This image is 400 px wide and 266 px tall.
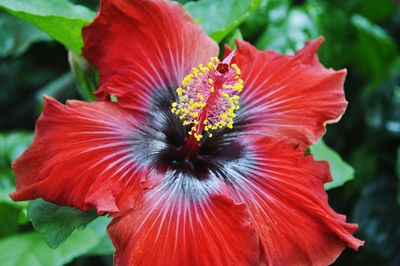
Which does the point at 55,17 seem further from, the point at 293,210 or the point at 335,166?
the point at 335,166

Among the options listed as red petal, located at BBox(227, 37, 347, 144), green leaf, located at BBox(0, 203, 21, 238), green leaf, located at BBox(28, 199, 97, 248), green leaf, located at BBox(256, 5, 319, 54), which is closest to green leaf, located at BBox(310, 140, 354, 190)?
red petal, located at BBox(227, 37, 347, 144)

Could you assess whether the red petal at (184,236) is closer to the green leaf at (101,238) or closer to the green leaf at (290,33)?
the green leaf at (101,238)

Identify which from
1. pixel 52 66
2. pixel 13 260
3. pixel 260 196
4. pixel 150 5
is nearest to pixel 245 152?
pixel 260 196

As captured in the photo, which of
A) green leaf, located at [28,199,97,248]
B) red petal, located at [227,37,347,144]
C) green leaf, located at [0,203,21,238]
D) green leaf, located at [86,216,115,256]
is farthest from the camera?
green leaf, located at [0,203,21,238]

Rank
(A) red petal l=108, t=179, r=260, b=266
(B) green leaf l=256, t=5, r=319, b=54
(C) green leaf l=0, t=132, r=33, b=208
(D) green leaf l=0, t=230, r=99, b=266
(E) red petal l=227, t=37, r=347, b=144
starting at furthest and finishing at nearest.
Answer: (B) green leaf l=256, t=5, r=319, b=54 → (C) green leaf l=0, t=132, r=33, b=208 → (D) green leaf l=0, t=230, r=99, b=266 → (E) red petal l=227, t=37, r=347, b=144 → (A) red petal l=108, t=179, r=260, b=266

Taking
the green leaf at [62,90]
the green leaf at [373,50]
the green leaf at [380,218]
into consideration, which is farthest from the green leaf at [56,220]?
the green leaf at [373,50]

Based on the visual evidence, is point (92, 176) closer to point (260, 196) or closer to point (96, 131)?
point (96, 131)

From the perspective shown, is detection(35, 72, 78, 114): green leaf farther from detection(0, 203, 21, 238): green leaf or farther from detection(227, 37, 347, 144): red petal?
detection(227, 37, 347, 144): red petal
